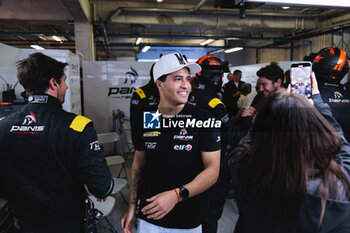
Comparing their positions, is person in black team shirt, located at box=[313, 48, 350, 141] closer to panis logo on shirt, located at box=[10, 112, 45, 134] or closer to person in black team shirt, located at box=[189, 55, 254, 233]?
person in black team shirt, located at box=[189, 55, 254, 233]

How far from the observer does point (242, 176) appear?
2.87 ft

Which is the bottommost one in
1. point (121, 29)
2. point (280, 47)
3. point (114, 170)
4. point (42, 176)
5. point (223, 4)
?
point (114, 170)

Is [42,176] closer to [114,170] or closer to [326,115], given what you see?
[326,115]

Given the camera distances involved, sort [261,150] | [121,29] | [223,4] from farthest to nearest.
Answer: [121,29], [223,4], [261,150]

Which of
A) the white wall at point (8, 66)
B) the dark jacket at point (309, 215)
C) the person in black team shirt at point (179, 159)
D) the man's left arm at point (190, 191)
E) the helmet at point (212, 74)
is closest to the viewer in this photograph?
the dark jacket at point (309, 215)

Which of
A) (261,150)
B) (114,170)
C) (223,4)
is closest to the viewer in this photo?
(261,150)

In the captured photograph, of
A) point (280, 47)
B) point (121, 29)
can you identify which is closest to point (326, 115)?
point (121, 29)

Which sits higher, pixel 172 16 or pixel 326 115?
pixel 172 16

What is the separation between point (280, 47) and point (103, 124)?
29.7 ft

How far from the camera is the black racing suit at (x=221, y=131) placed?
2.09 m

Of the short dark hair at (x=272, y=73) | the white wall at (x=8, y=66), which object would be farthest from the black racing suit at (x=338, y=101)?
the white wall at (x=8, y=66)

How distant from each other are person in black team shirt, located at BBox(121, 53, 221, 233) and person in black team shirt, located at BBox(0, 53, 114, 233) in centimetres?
37

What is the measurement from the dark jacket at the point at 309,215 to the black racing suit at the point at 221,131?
3.91 feet

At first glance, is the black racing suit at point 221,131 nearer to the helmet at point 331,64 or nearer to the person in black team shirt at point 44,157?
the helmet at point 331,64
